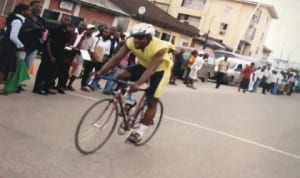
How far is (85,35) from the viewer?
12.4 m

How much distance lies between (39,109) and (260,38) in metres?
71.5

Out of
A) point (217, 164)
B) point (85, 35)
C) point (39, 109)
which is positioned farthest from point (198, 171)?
point (85, 35)

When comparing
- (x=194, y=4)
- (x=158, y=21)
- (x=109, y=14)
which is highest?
(x=194, y=4)

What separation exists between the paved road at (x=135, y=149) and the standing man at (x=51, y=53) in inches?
12.0

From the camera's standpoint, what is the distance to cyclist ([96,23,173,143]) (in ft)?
22.0

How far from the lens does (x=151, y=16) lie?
1550 inches

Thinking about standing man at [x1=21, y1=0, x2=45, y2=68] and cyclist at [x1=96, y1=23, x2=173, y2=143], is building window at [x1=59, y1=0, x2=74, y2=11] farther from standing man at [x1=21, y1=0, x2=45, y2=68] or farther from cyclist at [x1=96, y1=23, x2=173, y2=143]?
cyclist at [x1=96, y1=23, x2=173, y2=143]

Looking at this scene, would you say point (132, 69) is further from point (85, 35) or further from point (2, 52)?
point (85, 35)

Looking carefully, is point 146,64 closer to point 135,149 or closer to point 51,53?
point 135,149

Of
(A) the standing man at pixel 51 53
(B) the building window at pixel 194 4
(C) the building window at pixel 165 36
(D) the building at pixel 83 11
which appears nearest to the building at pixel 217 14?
(B) the building window at pixel 194 4

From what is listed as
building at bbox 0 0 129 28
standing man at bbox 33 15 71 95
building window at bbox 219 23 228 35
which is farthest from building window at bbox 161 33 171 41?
standing man at bbox 33 15 71 95

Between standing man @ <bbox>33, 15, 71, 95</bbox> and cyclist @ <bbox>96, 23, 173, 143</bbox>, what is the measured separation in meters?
3.52

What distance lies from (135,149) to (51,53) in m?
3.87

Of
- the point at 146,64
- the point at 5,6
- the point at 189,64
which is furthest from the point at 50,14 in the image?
the point at 146,64
